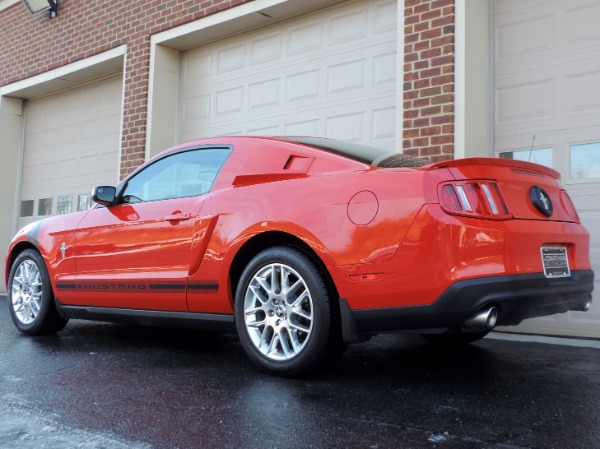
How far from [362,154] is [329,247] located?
687 mm

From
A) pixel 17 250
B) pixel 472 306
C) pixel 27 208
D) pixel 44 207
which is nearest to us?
pixel 472 306

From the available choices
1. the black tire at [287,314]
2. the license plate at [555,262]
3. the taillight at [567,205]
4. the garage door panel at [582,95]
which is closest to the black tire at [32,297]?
the black tire at [287,314]

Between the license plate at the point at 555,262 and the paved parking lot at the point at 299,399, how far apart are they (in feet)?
2.01

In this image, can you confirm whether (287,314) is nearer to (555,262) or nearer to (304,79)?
(555,262)

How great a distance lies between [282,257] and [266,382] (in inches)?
27.0

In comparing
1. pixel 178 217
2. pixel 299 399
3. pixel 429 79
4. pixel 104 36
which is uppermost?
pixel 104 36

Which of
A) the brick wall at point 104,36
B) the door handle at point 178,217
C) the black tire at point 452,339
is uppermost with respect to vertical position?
the brick wall at point 104,36

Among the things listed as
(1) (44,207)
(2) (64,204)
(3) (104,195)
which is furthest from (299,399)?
(1) (44,207)

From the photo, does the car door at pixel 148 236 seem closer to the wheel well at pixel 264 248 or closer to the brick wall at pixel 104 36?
the wheel well at pixel 264 248

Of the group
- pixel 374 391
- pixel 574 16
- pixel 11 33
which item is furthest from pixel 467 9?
pixel 11 33

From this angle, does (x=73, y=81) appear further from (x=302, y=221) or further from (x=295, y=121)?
(x=302, y=221)

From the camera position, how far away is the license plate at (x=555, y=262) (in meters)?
3.17

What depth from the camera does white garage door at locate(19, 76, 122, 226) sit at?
987cm

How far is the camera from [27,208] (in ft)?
37.3
